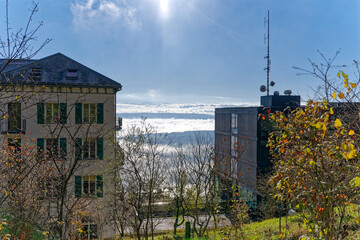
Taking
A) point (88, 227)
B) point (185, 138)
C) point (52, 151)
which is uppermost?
point (52, 151)

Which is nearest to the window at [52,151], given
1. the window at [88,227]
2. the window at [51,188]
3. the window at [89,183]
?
the window at [51,188]

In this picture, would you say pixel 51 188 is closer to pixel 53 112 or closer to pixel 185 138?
pixel 53 112

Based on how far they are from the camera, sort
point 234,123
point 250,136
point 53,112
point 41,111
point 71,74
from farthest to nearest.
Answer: point 234,123
point 250,136
point 71,74
point 53,112
point 41,111

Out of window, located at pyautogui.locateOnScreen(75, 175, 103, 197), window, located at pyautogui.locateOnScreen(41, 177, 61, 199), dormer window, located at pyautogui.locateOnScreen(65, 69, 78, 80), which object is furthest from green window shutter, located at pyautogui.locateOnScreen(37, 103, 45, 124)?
window, located at pyautogui.locateOnScreen(75, 175, 103, 197)

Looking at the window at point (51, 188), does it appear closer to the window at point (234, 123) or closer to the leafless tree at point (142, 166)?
the leafless tree at point (142, 166)

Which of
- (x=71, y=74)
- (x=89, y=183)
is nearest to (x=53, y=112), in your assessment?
(x=71, y=74)

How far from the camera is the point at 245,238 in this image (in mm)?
8273

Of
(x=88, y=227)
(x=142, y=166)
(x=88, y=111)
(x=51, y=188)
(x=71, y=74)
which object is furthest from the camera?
(x=71, y=74)

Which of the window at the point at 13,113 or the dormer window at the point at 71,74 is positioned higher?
the dormer window at the point at 71,74

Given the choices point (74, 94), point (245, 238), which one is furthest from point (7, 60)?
point (74, 94)

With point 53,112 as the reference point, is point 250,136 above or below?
below

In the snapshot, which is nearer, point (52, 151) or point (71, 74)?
point (52, 151)

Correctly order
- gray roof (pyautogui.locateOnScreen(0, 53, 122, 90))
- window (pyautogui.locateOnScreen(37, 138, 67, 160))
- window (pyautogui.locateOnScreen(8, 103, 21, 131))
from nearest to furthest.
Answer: window (pyautogui.locateOnScreen(8, 103, 21, 131))
window (pyautogui.locateOnScreen(37, 138, 67, 160))
gray roof (pyautogui.locateOnScreen(0, 53, 122, 90))

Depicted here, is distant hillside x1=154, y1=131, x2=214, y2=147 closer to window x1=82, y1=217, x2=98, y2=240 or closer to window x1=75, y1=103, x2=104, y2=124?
window x1=75, y1=103, x2=104, y2=124
